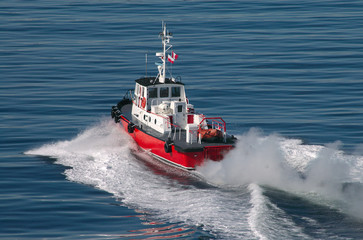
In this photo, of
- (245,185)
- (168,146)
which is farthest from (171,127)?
(245,185)

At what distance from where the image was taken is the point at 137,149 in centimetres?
2969

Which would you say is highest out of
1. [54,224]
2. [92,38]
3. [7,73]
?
[92,38]

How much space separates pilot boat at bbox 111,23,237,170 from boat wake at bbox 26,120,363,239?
701 millimetres

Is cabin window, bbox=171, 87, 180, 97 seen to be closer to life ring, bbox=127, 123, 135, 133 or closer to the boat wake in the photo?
life ring, bbox=127, 123, 135, 133

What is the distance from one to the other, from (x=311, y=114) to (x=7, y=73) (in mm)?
20958

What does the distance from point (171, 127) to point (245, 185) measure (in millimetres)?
5748

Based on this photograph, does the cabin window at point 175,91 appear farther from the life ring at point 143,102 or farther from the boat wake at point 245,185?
the boat wake at point 245,185

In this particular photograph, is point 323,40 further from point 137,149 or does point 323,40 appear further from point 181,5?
point 137,149

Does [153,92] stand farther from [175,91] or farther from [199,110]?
[199,110]

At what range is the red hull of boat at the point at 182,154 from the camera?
25.4 m

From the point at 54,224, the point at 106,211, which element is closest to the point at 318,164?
the point at 106,211

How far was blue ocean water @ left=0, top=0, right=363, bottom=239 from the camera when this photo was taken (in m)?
20.6

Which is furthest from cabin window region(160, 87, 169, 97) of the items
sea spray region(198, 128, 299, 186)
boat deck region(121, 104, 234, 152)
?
sea spray region(198, 128, 299, 186)

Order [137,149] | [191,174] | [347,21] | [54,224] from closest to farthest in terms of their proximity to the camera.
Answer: [54,224]
[191,174]
[137,149]
[347,21]
